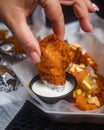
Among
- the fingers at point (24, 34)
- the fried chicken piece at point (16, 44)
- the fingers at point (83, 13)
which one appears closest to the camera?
the fingers at point (24, 34)

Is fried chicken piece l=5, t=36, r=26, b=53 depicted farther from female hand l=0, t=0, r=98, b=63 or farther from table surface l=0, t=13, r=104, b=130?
female hand l=0, t=0, r=98, b=63

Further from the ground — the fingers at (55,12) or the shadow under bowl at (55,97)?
the fingers at (55,12)

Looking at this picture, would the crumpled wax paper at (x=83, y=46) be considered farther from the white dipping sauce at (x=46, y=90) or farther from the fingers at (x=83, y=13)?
the fingers at (x=83, y=13)

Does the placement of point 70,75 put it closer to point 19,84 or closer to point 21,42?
point 19,84

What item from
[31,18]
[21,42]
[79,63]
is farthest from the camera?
[31,18]

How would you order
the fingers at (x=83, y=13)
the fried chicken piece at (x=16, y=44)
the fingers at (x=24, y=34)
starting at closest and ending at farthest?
the fingers at (x=24, y=34) < the fingers at (x=83, y=13) < the fried chicken piece at (x=16, y=44)

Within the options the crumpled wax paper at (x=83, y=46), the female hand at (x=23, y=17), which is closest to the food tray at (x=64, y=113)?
the crumpled wax paper at (x=83, y=46)

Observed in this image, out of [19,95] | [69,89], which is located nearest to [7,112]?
[19,95]
